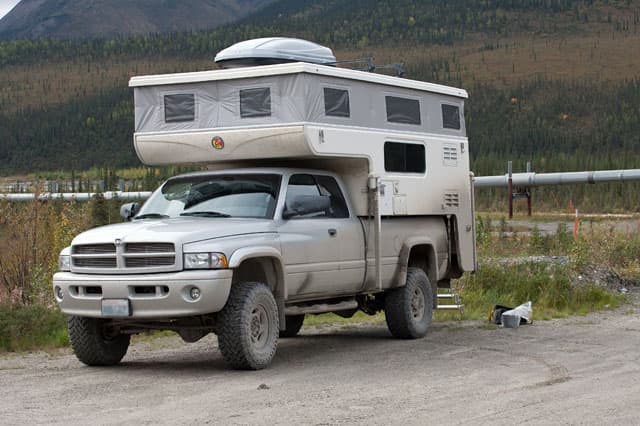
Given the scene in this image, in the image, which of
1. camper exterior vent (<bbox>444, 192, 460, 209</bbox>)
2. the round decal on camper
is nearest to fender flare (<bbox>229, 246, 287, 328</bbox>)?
the round decal on camper

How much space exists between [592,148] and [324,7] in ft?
221

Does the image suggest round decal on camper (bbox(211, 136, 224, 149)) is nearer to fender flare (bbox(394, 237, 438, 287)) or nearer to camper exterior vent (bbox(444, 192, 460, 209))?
fender flare (bbox(394, 237, 438, 287))

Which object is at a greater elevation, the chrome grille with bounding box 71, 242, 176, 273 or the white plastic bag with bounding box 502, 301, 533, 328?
the chrome grille with bounding box 71, 242, 176, 273

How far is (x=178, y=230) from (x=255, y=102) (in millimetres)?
1934

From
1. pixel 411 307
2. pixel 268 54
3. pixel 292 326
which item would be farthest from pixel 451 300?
pixel 268 54

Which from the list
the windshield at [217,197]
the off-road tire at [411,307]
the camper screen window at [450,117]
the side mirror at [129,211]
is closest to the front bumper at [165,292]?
the windshield at [217,197]

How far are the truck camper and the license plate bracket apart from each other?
0.04 ft

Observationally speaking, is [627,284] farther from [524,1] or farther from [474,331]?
[524,1]

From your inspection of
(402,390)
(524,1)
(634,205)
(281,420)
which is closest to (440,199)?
(402,390)

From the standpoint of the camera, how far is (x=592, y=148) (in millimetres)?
74812

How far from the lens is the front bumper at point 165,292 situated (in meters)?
10.8

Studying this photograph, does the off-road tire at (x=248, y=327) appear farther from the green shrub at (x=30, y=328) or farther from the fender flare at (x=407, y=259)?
the green shrub at (x=30, y=328)

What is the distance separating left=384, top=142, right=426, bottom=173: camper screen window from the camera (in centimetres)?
1375

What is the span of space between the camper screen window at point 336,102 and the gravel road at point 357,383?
2532mm
